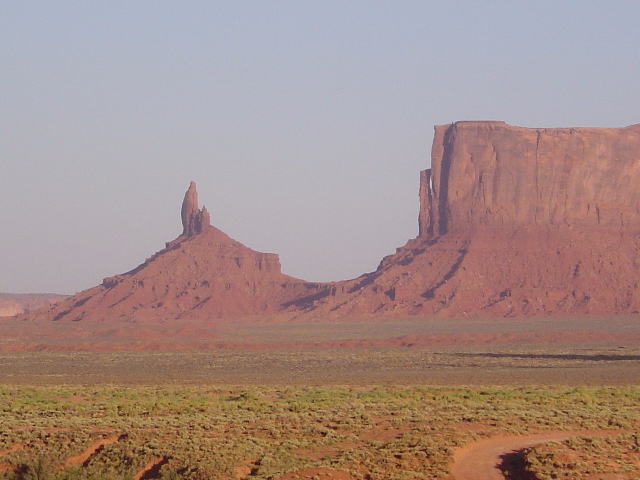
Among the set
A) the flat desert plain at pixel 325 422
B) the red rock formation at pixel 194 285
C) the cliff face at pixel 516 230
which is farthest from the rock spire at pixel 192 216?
the flat desert plain at pixel 325 422

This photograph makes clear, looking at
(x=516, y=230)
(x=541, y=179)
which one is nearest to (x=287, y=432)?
(x=516, y=230)

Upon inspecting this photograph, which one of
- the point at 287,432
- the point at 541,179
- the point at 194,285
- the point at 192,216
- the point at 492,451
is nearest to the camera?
the point at 492,451

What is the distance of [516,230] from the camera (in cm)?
13450

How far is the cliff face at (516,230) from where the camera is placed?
124375 mm

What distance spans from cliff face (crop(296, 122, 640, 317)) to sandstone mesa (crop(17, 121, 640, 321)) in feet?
0.52

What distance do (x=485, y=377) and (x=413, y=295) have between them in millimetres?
77751

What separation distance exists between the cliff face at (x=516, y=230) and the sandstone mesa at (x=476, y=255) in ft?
0.52

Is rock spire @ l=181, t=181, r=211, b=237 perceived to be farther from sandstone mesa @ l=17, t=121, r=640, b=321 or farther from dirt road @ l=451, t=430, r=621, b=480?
dirt road @ l=451, t=430, r=621, b=480

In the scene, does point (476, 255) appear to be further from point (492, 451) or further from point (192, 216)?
point (492, 451)

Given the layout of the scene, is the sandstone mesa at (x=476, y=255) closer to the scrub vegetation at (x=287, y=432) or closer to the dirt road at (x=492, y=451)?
the scrub vegetation at (x=287, y=432)

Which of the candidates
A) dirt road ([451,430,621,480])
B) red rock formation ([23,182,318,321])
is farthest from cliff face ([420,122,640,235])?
dirt road ([451,430,621,480])

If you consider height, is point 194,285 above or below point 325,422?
above

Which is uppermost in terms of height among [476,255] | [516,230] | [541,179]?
[541,179]

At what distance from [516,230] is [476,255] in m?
7.35
